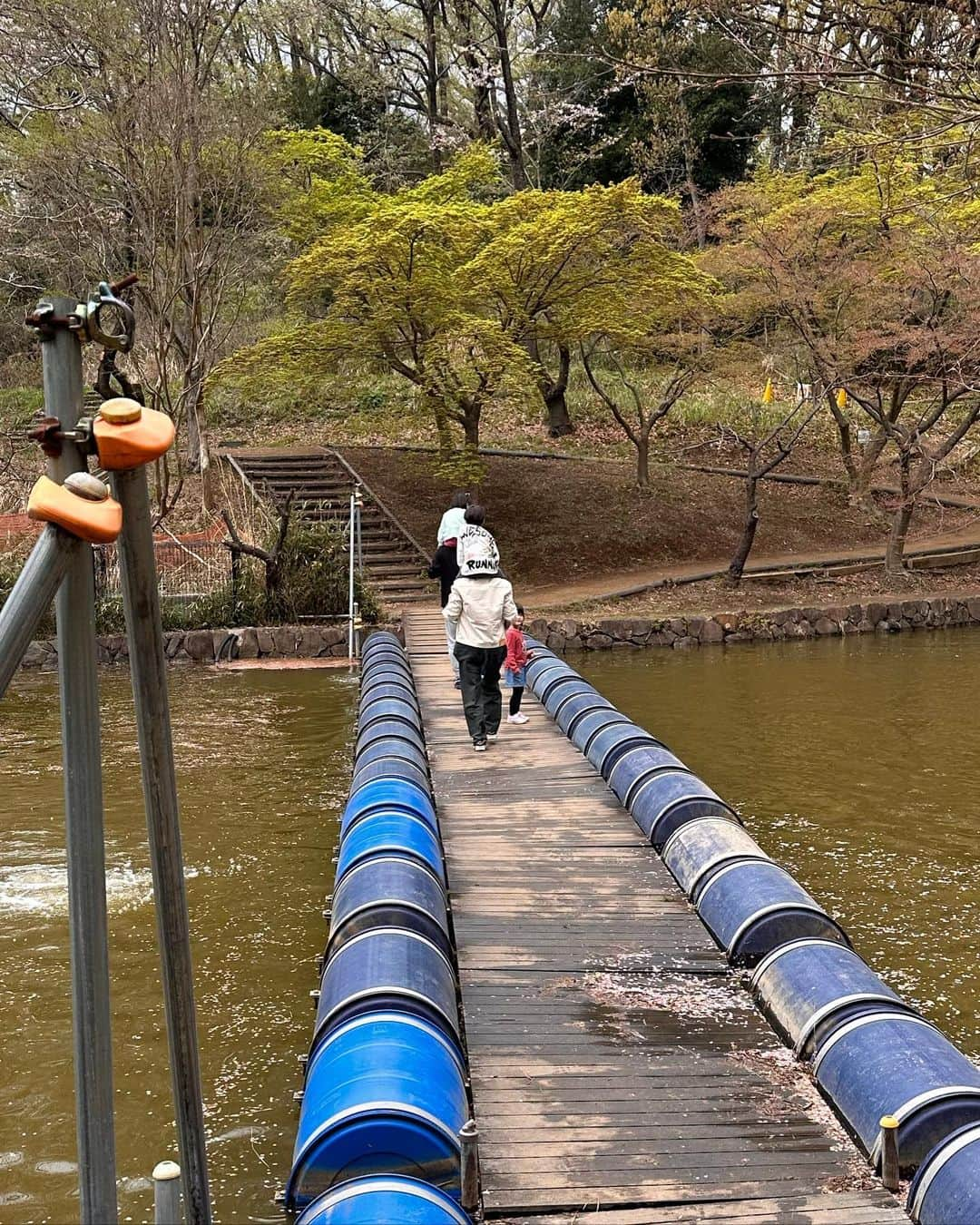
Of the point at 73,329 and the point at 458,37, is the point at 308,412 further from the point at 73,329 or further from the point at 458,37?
the point at 73,329

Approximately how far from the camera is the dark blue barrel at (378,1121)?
4.23m

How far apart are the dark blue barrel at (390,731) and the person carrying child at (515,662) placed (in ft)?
3.38

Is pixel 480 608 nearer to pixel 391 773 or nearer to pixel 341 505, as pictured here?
pixel 391 773

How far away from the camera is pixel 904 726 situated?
13.8m

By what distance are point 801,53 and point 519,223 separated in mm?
15221

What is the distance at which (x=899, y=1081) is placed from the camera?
4656mm

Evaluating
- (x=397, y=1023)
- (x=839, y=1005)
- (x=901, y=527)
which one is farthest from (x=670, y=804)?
(x=901, y=527)

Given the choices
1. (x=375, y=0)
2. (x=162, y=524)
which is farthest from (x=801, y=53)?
(x=375, y=0)

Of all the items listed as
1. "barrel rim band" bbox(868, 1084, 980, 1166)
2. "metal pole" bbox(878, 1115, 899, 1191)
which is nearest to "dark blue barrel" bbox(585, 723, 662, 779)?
"barrel rim band" bbox(868, 1084, 980, 1166)

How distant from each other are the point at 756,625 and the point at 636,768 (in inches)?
450

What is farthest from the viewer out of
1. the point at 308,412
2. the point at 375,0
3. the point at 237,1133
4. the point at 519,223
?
the point at 375,0

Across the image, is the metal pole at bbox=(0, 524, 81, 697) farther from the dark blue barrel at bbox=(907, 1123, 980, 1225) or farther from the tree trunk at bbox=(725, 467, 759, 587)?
the tree trunk at bbox=(725, 467, 759, 587)

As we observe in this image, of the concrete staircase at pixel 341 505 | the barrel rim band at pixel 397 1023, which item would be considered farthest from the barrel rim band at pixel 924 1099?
the concrete staircase at pixel 341 505

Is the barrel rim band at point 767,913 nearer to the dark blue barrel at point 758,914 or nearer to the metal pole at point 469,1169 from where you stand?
A: the dark blue barrel at point 758,914
